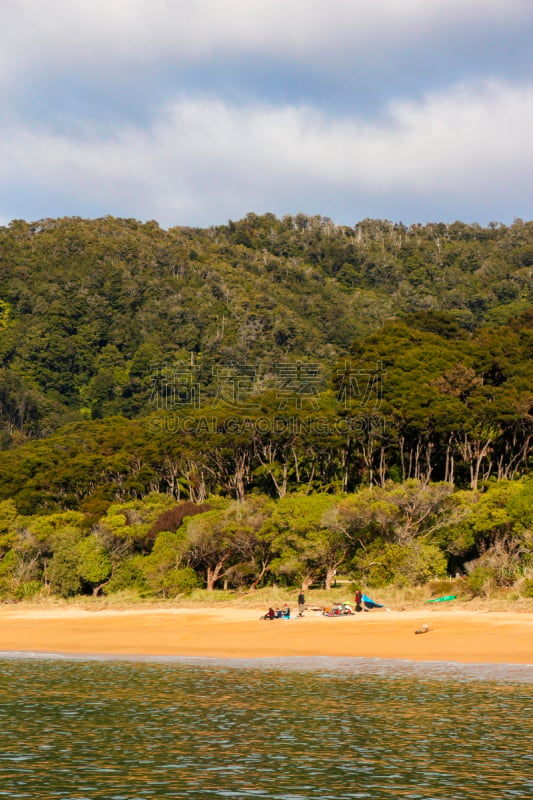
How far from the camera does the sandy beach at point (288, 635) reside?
30109 millimetres

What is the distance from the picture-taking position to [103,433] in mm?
94188

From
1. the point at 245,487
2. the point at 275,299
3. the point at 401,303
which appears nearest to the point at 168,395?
the point at 275,299

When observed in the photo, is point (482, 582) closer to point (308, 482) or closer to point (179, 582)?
point (179, 582)

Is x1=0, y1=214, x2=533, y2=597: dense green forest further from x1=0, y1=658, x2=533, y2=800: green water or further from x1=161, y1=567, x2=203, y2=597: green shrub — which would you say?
x1=0, y1=658, x2=533, y2=800: green water

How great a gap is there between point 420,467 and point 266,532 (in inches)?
952

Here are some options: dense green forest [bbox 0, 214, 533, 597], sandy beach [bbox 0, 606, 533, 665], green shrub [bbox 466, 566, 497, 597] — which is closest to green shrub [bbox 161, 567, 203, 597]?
dense green forest [bbox 0, 214, 533, 597]

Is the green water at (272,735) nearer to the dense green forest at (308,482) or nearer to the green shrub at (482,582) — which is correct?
the green shrub at (482,582)

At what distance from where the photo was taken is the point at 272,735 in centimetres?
1827

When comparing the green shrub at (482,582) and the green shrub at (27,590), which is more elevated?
the green shrub at (482,582)

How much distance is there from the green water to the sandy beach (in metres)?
3.68

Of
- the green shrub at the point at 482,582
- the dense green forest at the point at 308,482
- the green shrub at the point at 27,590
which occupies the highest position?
the dense green forest at the point at 308,482

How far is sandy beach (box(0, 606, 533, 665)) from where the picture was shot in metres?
30.1

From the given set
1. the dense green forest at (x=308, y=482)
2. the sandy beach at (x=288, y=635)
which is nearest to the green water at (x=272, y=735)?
the sandy beach at (x=288, y=635)

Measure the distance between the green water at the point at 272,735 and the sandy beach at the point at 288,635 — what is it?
12.1 feet
